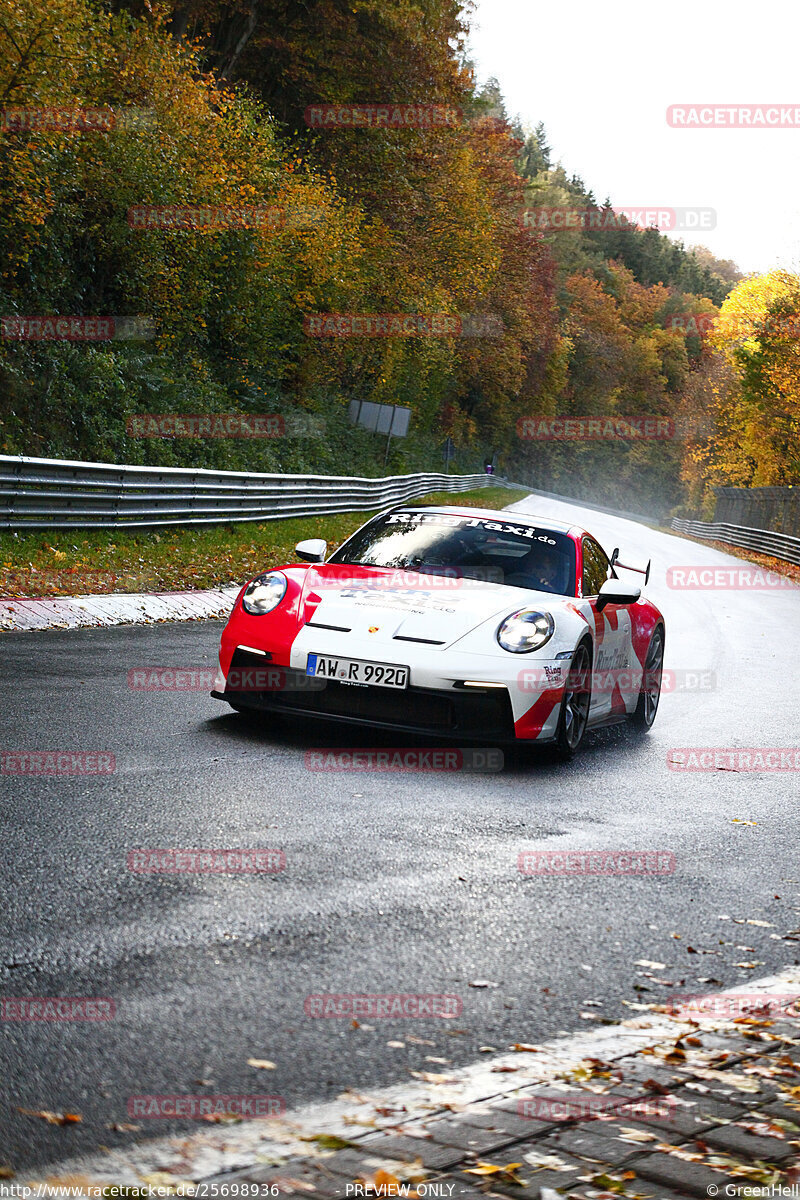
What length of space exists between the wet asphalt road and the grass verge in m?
5.04

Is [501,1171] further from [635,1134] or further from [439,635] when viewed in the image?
[439,635]

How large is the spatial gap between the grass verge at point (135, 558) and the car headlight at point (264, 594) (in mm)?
5252

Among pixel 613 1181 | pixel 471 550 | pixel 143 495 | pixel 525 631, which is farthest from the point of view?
pixel 143 495

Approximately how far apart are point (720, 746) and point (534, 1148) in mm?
6628

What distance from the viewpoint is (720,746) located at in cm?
925

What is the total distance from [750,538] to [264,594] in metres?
47.0

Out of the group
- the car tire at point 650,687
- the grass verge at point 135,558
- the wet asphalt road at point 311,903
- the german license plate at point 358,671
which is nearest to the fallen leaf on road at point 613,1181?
the wet asphalt road at point 311,903

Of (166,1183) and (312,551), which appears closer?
(166,1183)

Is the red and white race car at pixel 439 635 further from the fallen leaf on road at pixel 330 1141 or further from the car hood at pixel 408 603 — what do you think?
the fallen leaf on road at pixel 330 1141

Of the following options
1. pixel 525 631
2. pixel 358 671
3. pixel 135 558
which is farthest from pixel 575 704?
pixel 135 558

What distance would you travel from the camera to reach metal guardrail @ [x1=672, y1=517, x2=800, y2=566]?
43912 mm

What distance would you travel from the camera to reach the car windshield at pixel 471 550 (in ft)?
28.5

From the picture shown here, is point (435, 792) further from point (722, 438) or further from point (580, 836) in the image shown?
point (722, 438)

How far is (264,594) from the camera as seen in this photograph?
26.2 feet
